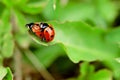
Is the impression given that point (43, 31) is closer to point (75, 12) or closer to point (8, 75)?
point (8, 75)

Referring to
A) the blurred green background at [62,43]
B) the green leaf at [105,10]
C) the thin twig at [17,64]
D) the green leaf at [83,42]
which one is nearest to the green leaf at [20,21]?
the blurred green background at [62,43]

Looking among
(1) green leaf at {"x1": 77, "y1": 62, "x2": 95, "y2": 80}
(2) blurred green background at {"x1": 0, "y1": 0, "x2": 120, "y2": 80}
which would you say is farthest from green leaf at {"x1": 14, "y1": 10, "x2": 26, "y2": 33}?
(1) green leaf at {"x1": 77, "y1": 62, "x2": 95, "y2": 80}

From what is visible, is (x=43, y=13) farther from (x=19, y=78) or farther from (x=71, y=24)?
(x=19, y=78)

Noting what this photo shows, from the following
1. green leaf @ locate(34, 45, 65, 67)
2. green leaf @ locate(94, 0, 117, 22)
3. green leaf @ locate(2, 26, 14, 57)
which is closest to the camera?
green leaf @ locate(2, 26, 14, 57)

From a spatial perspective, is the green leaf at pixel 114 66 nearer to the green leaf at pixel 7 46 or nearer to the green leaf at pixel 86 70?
the green leaf at pixel 86 70

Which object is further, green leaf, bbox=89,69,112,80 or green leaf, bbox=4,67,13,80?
green leaf, bbox=89,69,112,80

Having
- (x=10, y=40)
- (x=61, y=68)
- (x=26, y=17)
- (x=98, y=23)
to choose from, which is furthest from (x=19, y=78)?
(x=98, y=23)

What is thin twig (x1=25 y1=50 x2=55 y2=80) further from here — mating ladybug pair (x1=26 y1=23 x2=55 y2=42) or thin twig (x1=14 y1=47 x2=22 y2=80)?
mating ladybug pair (x1=26 y1=23 x2=55 y2=42)
